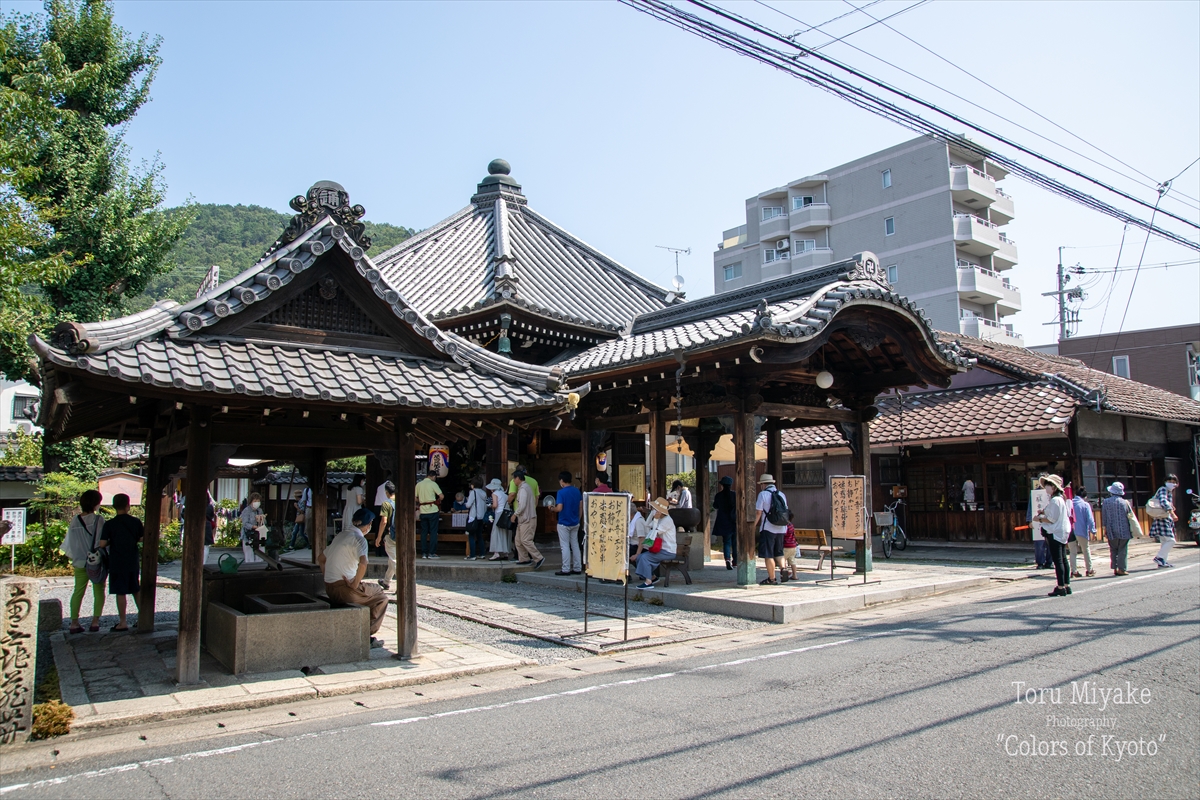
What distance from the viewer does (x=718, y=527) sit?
1617cm

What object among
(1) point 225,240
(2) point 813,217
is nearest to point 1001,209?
(2) point 813,217

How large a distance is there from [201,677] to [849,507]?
1052 centimetres

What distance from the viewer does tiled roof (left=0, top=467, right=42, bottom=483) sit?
2442cm

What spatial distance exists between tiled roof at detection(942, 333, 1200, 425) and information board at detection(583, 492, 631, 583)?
1485 cm

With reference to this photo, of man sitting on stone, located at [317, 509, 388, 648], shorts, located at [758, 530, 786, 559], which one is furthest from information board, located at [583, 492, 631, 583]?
shorts, located at [758, 530, 786, 559]

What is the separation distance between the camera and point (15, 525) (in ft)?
52.3

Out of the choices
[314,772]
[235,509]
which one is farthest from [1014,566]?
[235,509]

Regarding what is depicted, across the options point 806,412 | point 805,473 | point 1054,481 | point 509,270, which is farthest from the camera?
point 805,473

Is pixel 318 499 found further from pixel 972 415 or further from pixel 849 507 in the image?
pixel 972 415

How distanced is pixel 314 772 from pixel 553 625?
5.67 meters

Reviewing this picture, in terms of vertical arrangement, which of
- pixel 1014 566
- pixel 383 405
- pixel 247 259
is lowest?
pixel 1014 566

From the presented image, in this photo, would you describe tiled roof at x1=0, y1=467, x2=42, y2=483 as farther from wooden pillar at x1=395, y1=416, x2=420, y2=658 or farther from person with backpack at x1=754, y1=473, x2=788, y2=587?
person with backpack at x1=754, y1=473, x2=788, y2=587

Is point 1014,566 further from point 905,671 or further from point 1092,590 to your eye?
point 905,671

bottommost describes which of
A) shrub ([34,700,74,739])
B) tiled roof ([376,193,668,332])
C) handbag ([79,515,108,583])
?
shrub ([34,700,74,739])
